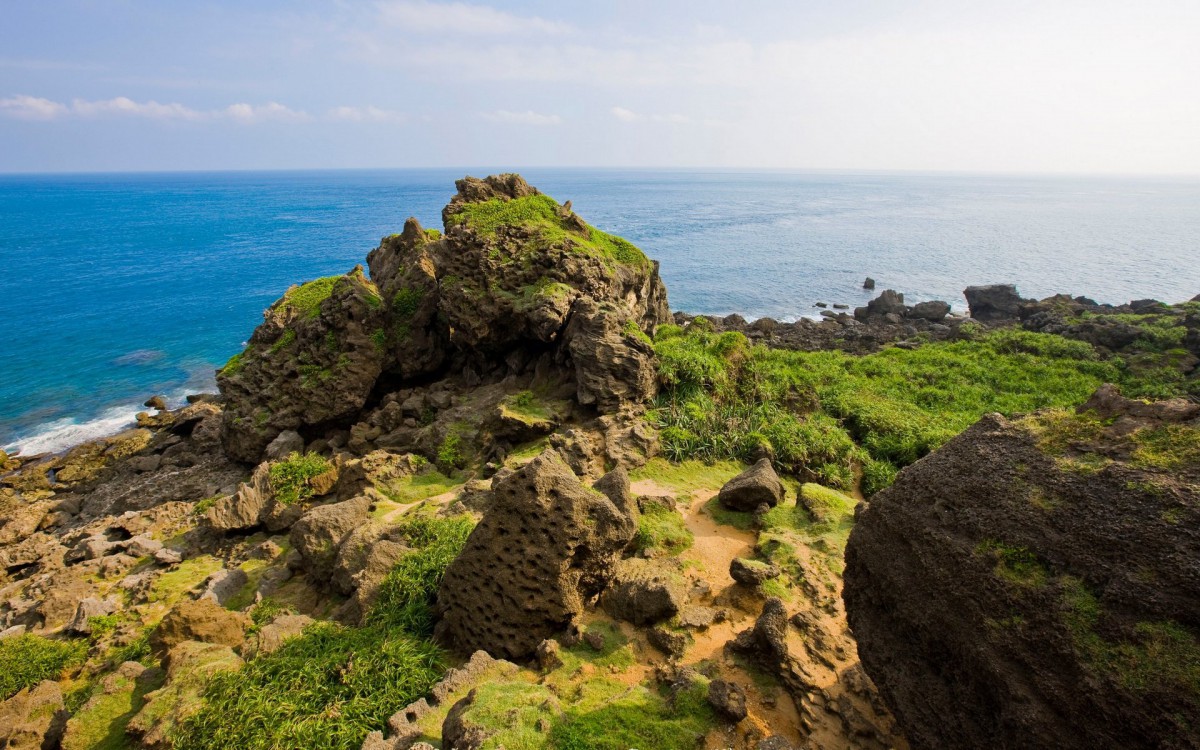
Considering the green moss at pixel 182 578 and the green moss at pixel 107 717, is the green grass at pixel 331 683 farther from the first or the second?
the green moss at pixel 182 578

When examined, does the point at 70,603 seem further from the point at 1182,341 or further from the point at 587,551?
the point at 1182,341

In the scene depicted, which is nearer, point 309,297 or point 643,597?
point 643,597

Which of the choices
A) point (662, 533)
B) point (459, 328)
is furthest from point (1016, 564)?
point (459, 328)

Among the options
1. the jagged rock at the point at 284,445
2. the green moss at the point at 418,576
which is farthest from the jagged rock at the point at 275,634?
the jagged rock at the point at 284,445

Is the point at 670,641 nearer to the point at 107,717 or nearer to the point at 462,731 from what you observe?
the point at 462,731

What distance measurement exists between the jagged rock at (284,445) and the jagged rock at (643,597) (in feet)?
51.9

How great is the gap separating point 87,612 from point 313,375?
11.2 metres

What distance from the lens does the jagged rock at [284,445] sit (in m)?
21.7

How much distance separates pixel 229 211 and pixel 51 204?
221 feet

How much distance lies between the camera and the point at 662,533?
13.1 metres

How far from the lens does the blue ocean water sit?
41.7 meters

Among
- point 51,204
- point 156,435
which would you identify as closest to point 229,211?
point 51,204

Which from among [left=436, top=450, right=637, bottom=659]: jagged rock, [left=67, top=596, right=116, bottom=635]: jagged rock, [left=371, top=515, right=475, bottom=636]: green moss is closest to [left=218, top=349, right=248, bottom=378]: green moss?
[left=67, top=596, right=116, bottom=635]: jagged rock

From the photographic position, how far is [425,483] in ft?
54.5
